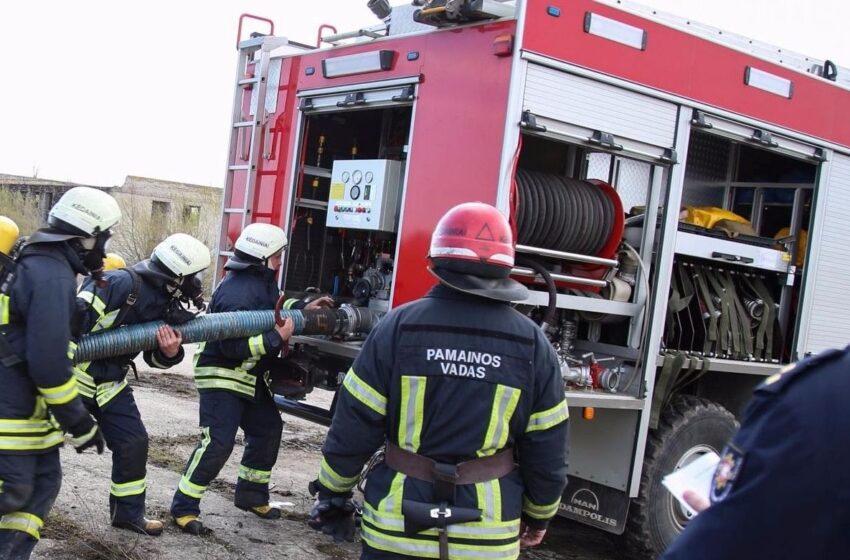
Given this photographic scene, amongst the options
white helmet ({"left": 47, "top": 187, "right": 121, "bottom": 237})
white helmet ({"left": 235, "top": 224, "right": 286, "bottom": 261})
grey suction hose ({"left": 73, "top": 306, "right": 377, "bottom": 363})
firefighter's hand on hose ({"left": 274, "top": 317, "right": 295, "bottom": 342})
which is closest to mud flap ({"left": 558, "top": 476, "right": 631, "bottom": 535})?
grey suction hose ({"left": 73, "top": 306, "right": 377, "bottom": 363})

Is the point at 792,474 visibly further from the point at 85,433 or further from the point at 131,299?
the point at 131,299

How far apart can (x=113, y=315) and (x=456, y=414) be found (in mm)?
2631

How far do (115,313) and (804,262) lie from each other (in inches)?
A: 166

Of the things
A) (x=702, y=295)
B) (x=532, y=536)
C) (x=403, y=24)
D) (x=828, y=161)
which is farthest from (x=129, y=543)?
(x=828, y=161)

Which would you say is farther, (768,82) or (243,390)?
(768,82)

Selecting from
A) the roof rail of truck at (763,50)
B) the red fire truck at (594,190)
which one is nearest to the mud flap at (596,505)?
the red fire truck at (594,190)

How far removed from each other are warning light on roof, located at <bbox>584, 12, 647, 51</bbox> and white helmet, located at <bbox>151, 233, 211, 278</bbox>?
235 cm

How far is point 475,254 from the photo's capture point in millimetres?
3014

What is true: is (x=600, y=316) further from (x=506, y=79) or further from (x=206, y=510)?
(x=206, y=510)

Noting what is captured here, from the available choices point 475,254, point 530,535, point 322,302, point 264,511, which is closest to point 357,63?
point 322,302

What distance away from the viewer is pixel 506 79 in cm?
455

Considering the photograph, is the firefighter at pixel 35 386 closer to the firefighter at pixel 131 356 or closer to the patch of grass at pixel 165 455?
the firefighter at pixel 131 356

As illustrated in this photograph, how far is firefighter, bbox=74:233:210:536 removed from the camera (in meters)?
4.91

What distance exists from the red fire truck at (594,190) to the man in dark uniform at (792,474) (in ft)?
10.6
